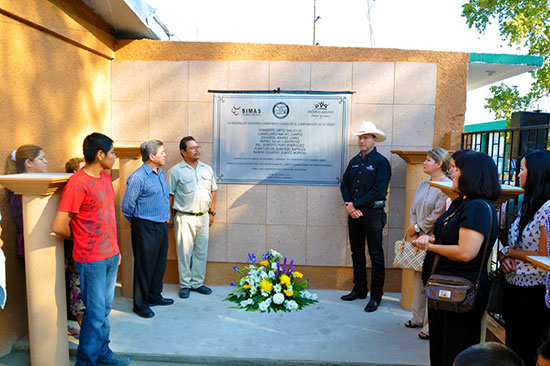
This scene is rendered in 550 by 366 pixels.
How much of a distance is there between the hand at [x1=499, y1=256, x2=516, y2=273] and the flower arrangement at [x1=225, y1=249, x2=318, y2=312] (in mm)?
2237

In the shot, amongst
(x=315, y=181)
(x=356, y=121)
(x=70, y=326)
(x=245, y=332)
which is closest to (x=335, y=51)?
(x=356, y=121)

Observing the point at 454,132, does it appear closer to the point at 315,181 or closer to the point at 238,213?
the point at 315,181

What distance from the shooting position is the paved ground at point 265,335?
3207 millimetres

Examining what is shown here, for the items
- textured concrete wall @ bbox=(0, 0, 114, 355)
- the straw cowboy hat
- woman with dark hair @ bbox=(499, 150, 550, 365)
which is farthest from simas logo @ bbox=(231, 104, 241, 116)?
woman with dark hair @ bbox=(499, 150, 550, 365)

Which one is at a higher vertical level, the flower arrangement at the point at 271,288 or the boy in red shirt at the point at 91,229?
the boy in red shirt at the point at 91,229

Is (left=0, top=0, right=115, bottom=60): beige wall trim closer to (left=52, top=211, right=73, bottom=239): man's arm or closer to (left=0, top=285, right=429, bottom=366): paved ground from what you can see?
(left=52, top=211, right=73, bottom=239): man's arm

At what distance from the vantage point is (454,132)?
180 inches

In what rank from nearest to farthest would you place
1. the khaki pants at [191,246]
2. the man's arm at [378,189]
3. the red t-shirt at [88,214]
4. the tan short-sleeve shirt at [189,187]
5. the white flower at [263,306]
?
1. the red t-shirt at [88,214]
2. the white flower at [263,306]
3. the man's arm at [378,189]
4. the tan short-sleeve shirt at [189,187]
5. the khaki pants at [191,246]

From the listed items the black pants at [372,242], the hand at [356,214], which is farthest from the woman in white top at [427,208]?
the hand at [356,214]

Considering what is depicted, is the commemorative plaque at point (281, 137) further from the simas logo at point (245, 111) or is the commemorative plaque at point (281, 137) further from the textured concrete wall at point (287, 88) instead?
the textured concrete wall at point (287, 88)

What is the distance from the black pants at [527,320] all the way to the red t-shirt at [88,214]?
2684mm

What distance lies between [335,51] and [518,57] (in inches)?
95.9

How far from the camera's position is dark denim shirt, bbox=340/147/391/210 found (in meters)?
4.27

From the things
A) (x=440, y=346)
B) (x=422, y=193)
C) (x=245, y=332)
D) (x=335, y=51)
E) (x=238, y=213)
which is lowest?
(x=245, y=332)
